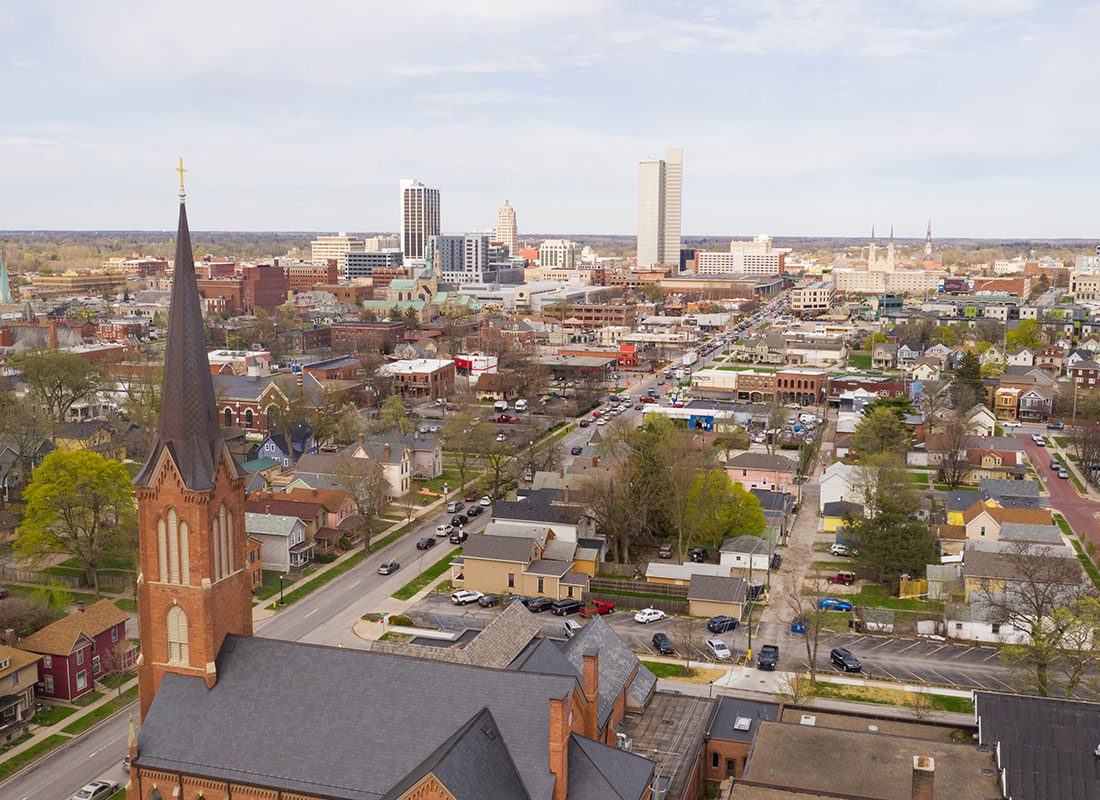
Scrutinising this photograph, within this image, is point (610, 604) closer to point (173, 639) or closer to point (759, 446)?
point (173, 639)

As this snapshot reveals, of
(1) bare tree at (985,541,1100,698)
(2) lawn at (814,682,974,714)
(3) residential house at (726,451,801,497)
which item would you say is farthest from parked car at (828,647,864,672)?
(3) residential house at (726,451,801,497)

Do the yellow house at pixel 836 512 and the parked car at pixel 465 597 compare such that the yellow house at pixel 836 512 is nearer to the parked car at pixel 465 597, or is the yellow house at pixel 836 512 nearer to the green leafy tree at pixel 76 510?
the parked car at pixel 465 597

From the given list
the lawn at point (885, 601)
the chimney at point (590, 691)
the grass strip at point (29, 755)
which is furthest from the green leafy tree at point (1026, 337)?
the grass strip at point (29, 755)

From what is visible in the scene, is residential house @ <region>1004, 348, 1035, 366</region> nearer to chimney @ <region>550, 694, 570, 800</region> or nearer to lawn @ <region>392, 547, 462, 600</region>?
lawn @ <region>392, 547, 462, 600</region>

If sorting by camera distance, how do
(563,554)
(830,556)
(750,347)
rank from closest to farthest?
(563,554) < (830,556) < (750,347)

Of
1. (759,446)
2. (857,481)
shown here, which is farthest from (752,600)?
(759,446)

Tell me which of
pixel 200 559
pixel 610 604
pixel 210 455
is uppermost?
pixel 210 455

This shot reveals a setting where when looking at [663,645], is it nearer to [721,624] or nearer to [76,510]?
[721,624]
